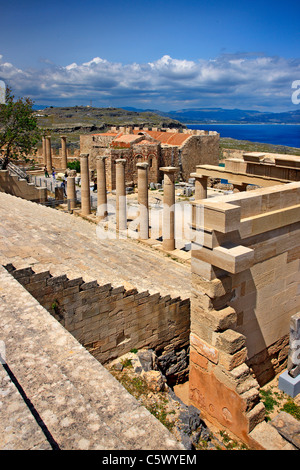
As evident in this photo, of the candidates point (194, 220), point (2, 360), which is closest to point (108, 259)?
point (194, 220)

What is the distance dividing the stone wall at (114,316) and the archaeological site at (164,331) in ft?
0.08

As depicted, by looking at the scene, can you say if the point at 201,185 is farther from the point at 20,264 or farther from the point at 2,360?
the point at 2,360

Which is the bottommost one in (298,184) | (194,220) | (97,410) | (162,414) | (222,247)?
(162,414)

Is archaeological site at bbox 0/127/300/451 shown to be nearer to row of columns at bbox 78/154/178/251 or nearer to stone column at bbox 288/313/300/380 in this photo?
stone column at bbox 288/313/300/380

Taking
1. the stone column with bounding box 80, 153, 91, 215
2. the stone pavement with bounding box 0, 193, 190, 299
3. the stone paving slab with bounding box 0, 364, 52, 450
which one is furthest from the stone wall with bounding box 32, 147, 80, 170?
the stone paving slab with bounding box 0, 364, 52, 450

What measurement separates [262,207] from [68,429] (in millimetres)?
5084

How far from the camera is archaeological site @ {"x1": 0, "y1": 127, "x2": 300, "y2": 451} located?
3201 mm

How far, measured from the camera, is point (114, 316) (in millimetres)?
7676

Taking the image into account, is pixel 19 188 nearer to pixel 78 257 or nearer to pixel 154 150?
pixel 78 257

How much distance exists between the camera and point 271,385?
7.93 metres

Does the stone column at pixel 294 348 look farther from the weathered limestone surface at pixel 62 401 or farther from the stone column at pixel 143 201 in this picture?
the stone column at pixel 143 201

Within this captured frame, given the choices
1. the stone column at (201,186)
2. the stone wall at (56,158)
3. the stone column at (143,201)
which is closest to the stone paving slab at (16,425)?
the stone column at (201,186)

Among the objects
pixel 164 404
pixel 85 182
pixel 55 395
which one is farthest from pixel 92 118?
pixel 55 395

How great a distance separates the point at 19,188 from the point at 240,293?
1626 cm
